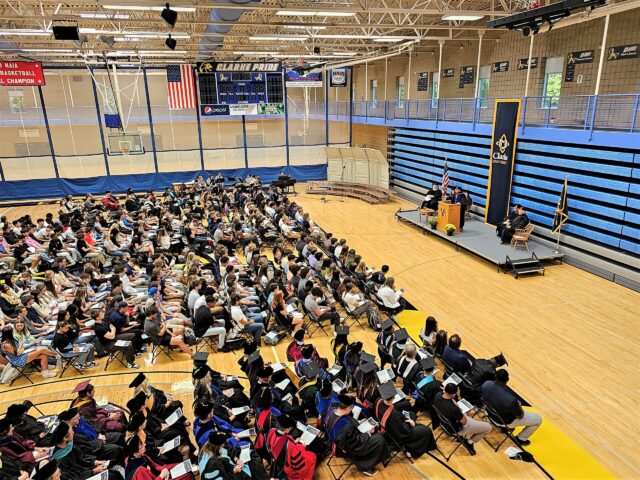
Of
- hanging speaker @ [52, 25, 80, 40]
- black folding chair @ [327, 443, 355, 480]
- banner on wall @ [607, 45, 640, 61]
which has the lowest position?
black folding chair @ [327, 443, 355, 480]

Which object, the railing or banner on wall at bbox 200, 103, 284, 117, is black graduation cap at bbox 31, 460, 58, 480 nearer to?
the railing

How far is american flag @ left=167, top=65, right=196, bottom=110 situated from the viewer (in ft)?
72.0

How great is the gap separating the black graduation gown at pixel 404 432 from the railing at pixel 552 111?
982cm

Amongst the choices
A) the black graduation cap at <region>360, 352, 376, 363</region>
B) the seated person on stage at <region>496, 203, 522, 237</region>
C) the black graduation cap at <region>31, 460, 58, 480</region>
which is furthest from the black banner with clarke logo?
the black graduation cap at <region>31, 460, 58, 480</region>

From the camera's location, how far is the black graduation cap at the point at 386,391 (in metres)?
6.04

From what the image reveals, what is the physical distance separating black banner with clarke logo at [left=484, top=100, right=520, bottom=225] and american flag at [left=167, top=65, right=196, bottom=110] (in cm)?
1452

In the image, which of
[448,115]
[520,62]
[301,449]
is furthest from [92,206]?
[520,62]

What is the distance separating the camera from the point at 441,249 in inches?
614

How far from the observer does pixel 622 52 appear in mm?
13727

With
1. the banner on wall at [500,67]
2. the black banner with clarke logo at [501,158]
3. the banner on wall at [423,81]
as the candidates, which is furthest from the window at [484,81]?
the black banner with clarke logo at [501,158]

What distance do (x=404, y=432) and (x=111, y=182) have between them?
80.1 ft

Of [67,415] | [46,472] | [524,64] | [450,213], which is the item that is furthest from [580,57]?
[46,472]

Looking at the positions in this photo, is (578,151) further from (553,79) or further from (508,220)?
→ (553,79)

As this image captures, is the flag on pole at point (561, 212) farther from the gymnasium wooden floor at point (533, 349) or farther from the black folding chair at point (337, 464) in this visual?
the black folding chair at point (337, 464)
